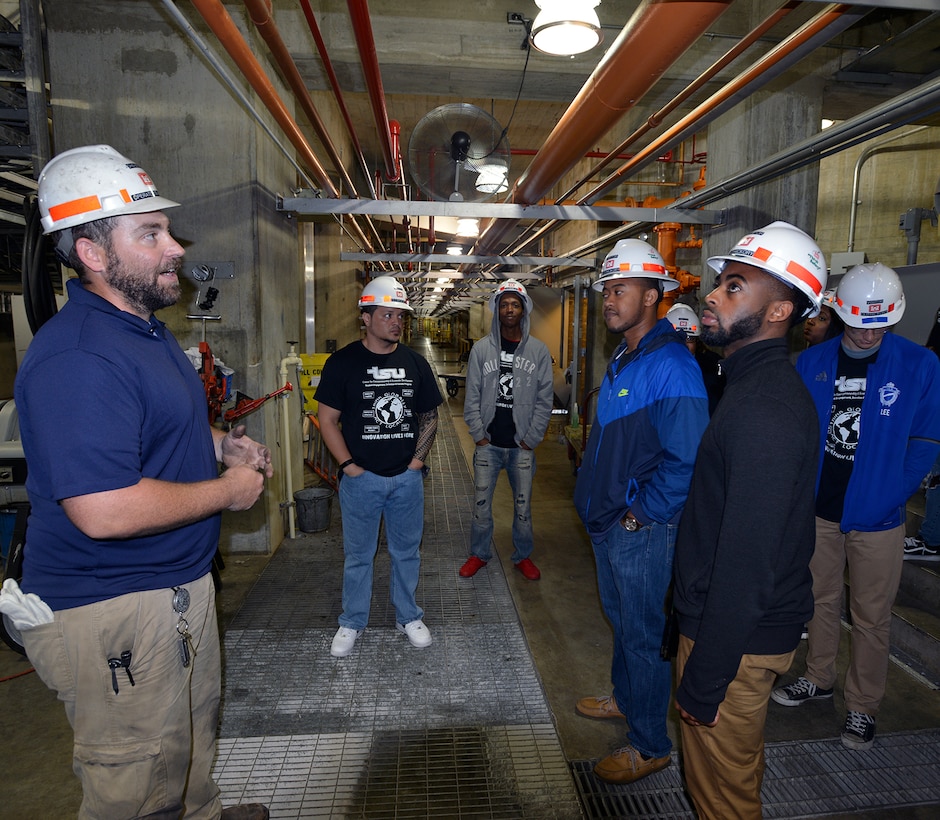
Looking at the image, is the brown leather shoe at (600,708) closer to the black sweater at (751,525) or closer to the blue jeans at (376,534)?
the blue jeans at (376,534)

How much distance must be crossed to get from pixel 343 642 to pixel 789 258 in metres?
2.90

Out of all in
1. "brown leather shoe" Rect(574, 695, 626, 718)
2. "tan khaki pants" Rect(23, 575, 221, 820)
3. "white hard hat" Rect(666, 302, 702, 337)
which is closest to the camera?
"tan khaki pants" Rect(23, 575, 221, 820)

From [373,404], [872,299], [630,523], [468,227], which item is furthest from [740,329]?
[468,227]

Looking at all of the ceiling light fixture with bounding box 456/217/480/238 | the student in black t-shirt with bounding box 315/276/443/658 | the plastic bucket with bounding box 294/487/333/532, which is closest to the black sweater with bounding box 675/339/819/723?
the student in black t-shirt with bounding box 315/276/443/658

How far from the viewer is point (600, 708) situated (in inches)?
106

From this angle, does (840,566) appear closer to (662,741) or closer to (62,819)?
(662,741)

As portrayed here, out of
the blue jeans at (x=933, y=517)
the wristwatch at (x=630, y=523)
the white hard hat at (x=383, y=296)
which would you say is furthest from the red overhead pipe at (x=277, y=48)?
the blue jeans at (x=933, y=517)

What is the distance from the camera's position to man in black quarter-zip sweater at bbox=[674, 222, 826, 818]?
1423 mm

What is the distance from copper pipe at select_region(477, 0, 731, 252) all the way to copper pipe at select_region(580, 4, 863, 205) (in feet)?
1.86

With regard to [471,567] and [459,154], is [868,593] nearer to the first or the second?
[471,567]

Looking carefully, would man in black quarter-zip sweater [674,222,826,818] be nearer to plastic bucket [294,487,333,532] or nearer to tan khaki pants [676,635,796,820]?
tan khaki pants [676,635,796,820]

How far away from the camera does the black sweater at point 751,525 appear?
141cm

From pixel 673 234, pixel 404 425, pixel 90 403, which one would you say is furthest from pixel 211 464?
pixel 673 234

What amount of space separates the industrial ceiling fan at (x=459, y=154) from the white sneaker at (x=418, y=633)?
288 cm
